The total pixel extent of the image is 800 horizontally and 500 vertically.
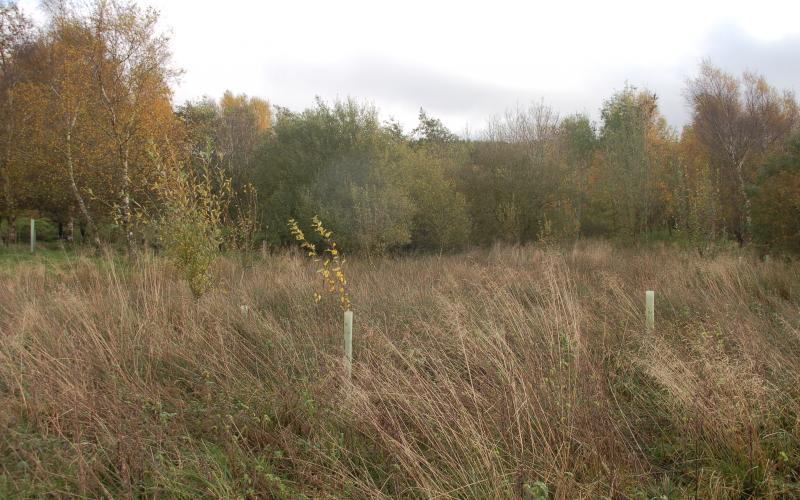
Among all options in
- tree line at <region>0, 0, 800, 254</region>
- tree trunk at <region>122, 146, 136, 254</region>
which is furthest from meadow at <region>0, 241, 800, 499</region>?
tree line at <region>0, 0, 800, 254</region>

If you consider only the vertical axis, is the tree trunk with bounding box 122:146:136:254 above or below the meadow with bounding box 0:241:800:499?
above

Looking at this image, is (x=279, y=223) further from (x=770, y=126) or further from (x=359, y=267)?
(x=770, y=126)

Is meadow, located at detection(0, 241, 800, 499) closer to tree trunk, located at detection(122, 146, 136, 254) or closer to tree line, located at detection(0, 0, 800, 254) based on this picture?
tree trunk, located at detection(122, 146, 136, 254)

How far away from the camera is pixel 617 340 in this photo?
17.2 ft

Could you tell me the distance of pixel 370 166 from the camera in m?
17.2

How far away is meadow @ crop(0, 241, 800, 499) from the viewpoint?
9.07 feet

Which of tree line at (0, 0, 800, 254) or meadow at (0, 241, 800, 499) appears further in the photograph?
tree line at (0, 0, 800, 254)

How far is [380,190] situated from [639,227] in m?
10.6

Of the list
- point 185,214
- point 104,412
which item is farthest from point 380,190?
point 104,412

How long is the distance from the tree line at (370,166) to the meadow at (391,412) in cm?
819

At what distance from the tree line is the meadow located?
819cm

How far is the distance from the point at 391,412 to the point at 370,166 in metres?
14.5

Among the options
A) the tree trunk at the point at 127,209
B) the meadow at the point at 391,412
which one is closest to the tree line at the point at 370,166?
the tree trunk at the point at 127,209

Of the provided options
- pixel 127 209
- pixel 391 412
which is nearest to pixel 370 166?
pixel 127 209
